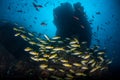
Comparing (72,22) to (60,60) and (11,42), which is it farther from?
(60,60)

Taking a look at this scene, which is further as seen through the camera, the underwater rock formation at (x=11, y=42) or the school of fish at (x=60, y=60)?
the underwater rock formation at (x=11, y=42)

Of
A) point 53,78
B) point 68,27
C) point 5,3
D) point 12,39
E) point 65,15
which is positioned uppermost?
point 5,3

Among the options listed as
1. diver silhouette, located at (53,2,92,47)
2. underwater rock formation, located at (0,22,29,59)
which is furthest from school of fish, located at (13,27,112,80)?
diver silhouette, located at (53,2,92,47)

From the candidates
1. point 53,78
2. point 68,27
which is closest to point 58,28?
point 68,27

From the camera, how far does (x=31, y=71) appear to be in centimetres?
1140

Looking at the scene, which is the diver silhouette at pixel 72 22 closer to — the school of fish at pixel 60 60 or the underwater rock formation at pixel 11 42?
the underwater rock formation at pixel 11 42

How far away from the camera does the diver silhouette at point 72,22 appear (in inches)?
750

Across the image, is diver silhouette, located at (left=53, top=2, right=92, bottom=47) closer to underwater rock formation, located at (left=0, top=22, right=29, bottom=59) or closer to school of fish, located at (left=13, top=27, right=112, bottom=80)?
underwater rock formation, located at (left=0, top=22, right=29, bottom=59)

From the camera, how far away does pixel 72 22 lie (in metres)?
19.8

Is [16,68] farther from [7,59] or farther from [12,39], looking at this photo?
[12,39]

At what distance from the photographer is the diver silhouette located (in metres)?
19.1

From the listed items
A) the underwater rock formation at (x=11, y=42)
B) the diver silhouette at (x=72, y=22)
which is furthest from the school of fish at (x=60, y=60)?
the diver silhouette at (x=72, y=22)

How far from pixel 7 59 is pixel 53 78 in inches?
178

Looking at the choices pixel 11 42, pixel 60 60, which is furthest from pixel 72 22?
pixel 60 60
